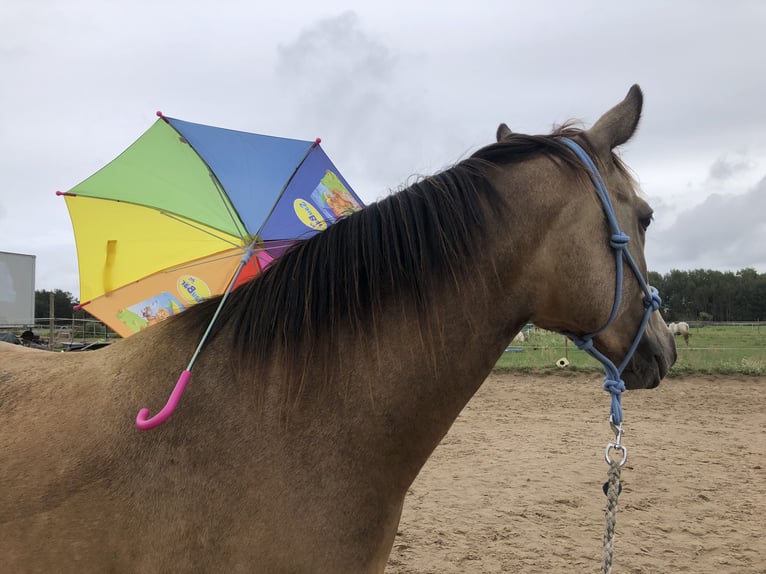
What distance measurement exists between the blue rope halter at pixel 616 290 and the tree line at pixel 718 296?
52.4 meters

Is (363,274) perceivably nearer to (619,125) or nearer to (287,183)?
(619,125)

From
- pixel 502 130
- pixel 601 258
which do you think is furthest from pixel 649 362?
pixel 502 130

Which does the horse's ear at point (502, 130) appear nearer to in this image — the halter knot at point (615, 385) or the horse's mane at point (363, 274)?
the horse's mane at point (363, 274)

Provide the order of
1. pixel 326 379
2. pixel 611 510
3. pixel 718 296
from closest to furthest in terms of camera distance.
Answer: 1. pixel 326 379
2. pixel 611 510
3. pixel 718 296

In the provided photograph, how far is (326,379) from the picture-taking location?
5.02 feet

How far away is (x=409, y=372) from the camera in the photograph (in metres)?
1.55

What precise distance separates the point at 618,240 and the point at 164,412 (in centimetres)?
136

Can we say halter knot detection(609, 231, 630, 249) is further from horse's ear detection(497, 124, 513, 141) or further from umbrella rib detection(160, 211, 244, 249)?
umbrella rib detection(160, 211, 244, 249)

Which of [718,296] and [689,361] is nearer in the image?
[689,361]

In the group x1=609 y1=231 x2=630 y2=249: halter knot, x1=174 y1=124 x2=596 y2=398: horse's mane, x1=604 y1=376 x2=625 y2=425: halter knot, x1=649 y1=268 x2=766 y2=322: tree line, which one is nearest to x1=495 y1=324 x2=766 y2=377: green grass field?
x1=604 y1=376 x2=625 y2=425: halter knot

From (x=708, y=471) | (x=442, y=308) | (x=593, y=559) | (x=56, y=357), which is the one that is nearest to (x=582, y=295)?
(x=442, y=308)

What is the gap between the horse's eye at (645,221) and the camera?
183 centimetres

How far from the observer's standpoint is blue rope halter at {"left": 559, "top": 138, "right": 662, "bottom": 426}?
1.66 m

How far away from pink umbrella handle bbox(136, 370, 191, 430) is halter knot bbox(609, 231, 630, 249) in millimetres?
1271
